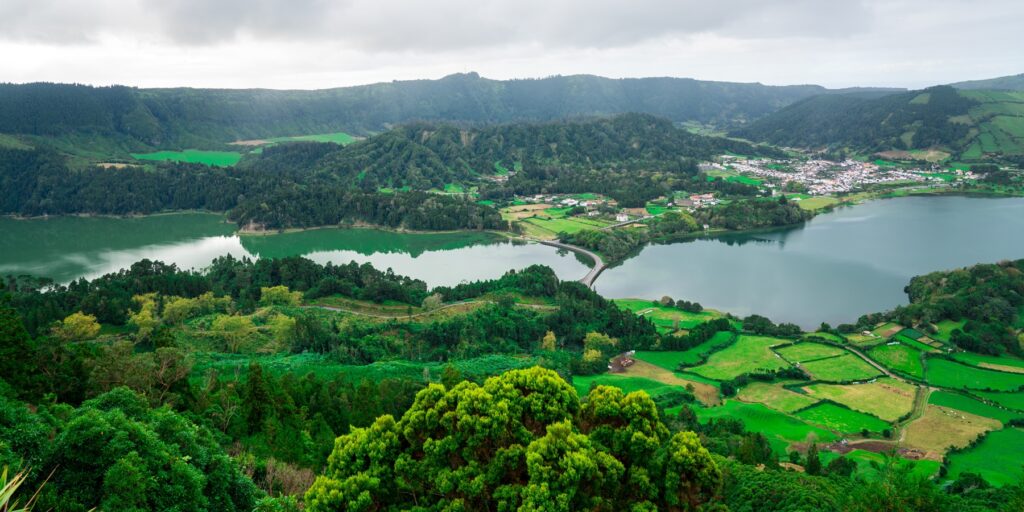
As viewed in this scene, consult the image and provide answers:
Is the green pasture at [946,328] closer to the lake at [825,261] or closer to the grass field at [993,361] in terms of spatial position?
the grass field at [993,361]

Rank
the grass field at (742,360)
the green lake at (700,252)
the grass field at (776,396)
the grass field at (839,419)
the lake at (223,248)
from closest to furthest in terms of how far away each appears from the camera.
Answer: the grass field at (839,419) → the grass field at (776,396) → the grass field at (742,360) → the green lake at (700,252) → the lake at (223,248)

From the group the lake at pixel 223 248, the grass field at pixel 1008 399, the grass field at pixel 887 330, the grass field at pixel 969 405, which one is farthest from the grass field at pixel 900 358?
the lake at pixel 223 248

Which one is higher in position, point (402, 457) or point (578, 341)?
point (402, 457)

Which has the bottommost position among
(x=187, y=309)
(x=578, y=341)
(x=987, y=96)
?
(x=578, y=341)

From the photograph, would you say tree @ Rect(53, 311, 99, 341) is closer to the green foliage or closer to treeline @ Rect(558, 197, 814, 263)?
the green foliage

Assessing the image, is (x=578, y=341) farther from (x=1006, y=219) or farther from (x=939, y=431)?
(x=1006, y=219)

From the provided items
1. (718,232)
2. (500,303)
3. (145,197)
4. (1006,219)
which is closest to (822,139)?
(1006,219)

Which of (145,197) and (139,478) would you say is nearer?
(139,478)

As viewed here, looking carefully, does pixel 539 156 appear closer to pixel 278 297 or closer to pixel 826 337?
pixel 278 297
